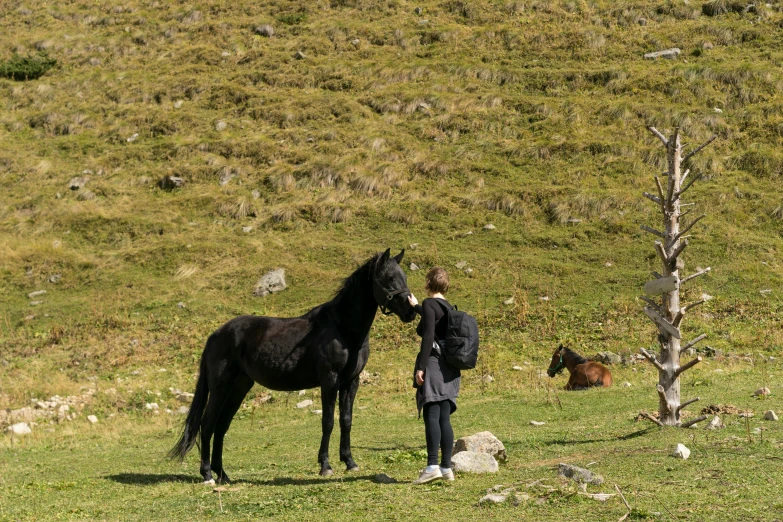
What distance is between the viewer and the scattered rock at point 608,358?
19536 millimetres

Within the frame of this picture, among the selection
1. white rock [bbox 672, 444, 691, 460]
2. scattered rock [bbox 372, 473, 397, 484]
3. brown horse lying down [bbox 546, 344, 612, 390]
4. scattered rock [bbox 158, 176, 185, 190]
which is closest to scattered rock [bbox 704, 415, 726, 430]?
white rock [bbox 672, 444, 691, 460]

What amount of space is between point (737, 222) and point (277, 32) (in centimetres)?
3098

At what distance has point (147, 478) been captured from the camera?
11133 mm

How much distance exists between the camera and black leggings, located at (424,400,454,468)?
27.9 ft

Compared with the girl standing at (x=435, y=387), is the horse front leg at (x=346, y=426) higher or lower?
lower

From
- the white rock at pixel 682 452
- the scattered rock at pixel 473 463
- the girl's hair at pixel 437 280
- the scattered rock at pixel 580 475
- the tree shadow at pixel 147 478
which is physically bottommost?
the tree shadow at pixel 147 478

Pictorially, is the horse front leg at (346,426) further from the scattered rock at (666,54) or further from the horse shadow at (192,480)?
the scattered rock at (666,54)

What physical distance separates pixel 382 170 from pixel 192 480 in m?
22.8

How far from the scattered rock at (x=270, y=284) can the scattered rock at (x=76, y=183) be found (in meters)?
12.7

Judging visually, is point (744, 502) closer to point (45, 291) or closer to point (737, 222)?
point (737, 222)

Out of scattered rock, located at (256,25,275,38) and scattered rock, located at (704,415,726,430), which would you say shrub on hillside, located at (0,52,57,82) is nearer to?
scattered rock, located at (256,25,275,38)

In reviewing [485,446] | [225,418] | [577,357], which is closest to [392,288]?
[485,446]

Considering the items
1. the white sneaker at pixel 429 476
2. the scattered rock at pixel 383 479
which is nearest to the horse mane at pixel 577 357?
the scattered rock at pixel 383 479

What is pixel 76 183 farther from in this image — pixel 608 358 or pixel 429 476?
pixel 429 476
